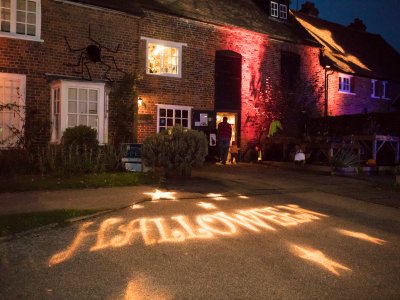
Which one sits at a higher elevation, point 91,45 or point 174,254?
point 91,45

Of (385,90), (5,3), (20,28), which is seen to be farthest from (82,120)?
(385,90)

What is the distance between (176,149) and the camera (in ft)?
32.4

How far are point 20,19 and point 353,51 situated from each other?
20.8 metres

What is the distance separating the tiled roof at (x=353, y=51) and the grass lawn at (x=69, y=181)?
14629 millimetres

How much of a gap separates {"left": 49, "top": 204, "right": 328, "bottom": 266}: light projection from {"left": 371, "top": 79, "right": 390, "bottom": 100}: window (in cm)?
1982

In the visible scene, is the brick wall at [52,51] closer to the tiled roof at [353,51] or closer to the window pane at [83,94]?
the window pane at [83,94]

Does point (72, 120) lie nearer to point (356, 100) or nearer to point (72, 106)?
point (72, 106)

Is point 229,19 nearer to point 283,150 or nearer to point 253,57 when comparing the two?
point 253,57

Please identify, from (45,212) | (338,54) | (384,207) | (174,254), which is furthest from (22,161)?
(338,54)

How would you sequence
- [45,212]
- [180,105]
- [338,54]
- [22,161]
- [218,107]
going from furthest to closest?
1. [338,54]
2. [218,107]
3. [180,105]
4. [22,161]
5. [45,212]

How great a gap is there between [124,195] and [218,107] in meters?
9.54

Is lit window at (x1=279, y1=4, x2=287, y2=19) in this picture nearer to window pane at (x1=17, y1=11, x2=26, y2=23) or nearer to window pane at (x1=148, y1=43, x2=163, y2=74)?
window pane at (x1=148, y1=43, x2=163, y2=74)

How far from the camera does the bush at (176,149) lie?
994 centimetres

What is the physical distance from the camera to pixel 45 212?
607cm
